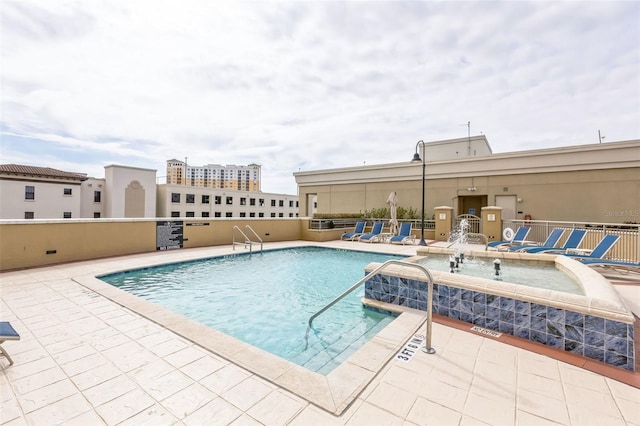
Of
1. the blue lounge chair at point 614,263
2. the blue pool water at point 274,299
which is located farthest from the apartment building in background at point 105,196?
the blue lounge chair at point 614,263

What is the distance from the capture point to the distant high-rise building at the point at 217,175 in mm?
81625

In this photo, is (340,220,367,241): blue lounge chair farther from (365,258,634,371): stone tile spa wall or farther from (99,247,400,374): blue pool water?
(365,258,634,371): stone tile spa wall

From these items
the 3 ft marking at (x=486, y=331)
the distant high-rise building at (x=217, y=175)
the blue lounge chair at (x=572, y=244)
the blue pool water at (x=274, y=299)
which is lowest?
the blue pool water at (x=274, y=299)

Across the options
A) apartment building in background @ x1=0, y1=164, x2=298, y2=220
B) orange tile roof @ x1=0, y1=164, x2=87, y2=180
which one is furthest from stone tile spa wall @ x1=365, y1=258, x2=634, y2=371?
orange tile roof @ x1=0, y1=164, x2=87, y2=180

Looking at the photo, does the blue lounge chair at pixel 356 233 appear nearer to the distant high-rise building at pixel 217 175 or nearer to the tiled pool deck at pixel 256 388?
the tiled pool deck at pixel 256 388

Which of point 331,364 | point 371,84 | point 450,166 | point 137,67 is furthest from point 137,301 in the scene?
point 450,166

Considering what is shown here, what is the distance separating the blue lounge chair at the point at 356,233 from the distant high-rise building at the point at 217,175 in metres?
72.4

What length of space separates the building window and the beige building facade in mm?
36758

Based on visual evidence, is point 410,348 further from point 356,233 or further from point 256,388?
point 356,233

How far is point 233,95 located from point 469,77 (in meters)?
8.61

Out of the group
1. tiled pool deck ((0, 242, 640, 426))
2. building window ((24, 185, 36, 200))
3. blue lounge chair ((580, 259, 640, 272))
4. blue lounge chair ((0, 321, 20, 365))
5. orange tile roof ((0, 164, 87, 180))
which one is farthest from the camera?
building window ((24, 185, 36, 200))

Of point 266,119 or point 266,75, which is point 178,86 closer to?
point 266,75

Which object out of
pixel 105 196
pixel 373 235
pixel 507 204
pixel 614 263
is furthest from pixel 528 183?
pixel 105 196

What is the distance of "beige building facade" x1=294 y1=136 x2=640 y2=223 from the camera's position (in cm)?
1325
